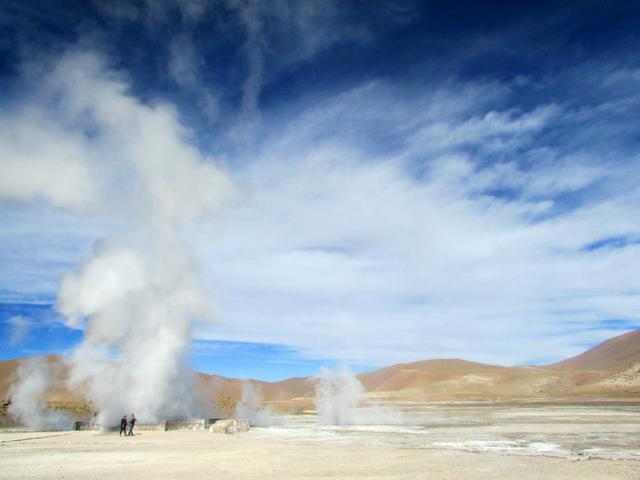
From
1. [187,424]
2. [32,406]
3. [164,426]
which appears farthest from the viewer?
[32,406]

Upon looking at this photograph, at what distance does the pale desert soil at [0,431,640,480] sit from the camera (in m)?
17.2

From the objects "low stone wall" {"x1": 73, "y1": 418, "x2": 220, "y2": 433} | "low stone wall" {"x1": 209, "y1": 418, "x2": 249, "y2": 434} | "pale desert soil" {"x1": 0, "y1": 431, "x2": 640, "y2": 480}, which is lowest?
"pale desert soil" {"x1": 0, "y1": 431, "x2": 640, "y2": 480}

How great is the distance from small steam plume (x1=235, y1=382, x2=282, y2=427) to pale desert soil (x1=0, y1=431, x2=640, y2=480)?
25.2m

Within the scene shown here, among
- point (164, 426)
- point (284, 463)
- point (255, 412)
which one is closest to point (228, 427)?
point (164, 426)

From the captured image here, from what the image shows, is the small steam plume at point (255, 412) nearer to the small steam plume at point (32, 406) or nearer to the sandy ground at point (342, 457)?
the small steam plume at point (32, 406)

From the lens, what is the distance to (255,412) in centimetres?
6769

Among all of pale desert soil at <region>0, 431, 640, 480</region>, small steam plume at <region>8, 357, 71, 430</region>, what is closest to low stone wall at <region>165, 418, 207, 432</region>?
small steam plume at <region>8, 357, 71, 430</region>

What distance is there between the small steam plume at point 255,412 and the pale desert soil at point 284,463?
82.8ft

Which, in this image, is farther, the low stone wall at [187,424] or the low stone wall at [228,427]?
the low stone wall at [187,424]

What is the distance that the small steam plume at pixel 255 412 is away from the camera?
5424 centimetres

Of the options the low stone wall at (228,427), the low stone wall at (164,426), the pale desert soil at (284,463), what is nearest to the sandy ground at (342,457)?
the pale desert soil at (284,463)

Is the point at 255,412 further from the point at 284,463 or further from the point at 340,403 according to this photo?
the point at 284,463

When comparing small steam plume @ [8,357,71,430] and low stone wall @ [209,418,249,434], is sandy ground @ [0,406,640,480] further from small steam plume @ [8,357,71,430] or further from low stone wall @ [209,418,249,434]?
small steam plume @ [8,357,71,430]

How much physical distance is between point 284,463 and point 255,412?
163ft
